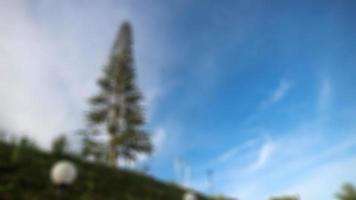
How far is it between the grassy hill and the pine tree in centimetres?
888

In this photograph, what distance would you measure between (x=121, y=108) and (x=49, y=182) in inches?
584

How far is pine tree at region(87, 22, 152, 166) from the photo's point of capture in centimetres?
2033

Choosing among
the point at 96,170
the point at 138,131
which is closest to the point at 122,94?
the point at 138,131

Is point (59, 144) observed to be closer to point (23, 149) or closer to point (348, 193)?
point (23, 149)

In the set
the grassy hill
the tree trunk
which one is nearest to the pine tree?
the tree trunk

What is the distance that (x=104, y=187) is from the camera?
28.5ft

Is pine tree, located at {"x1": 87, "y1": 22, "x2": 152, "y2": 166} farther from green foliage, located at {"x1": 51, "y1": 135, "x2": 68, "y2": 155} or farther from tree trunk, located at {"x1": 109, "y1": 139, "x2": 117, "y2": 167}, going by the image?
green foliage, located at {"x1": 51, "y1": 135, "x2": 68, "y2": 155}

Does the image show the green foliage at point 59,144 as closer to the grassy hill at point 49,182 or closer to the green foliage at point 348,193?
the grassy hill at point 49,182

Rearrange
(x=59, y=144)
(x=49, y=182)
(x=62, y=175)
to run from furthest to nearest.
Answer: (x=59, y=144), (x=49, y=182), (x=62, y=175)

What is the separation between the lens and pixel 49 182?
294 inches

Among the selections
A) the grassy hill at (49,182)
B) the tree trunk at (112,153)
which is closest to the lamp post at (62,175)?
the grassy hill at (49,182)

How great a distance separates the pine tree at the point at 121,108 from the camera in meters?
20.3

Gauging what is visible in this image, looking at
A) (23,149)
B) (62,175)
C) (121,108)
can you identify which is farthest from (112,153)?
(62,175)

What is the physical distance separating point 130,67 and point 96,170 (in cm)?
1587
